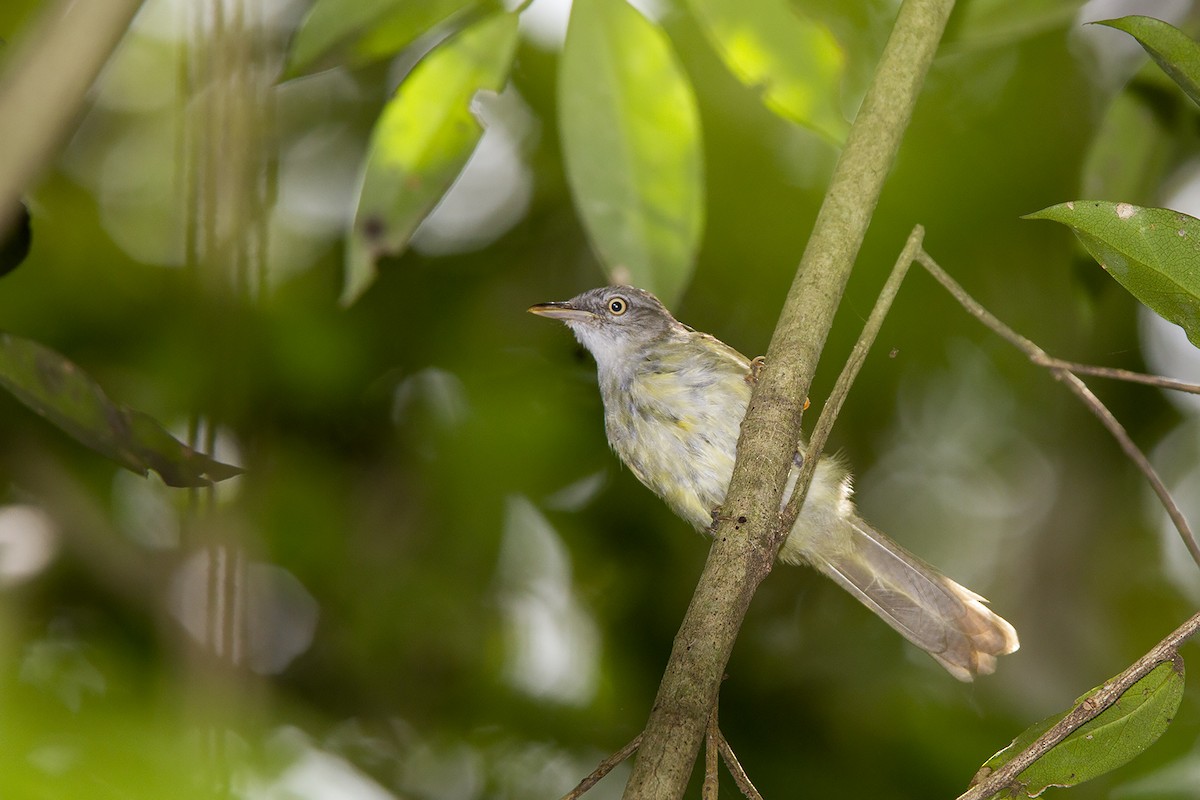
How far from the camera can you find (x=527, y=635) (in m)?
4.71

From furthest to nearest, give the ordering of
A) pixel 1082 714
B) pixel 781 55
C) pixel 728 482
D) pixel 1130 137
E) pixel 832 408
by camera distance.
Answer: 1. pixel 728 482
2. pixel 1130 137
3. pixel 781 55
4. pixel 832 408
5. pixel 1082 714

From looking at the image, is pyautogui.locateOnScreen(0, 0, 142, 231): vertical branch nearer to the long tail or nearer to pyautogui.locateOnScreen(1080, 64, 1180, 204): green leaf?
pyautogui.locateOnScreen(1080, 64, 1180, 204): green leaf

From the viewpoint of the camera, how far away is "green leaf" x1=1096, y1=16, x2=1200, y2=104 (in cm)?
204

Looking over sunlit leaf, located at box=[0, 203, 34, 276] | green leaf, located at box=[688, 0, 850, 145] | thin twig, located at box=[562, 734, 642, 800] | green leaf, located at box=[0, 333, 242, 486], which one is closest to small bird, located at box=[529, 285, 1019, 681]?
green leaf, located at box=[688, 0, 850, 145]

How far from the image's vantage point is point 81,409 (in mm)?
2014

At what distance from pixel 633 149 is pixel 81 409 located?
139 centimetres

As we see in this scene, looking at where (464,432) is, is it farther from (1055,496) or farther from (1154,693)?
(1154,693)

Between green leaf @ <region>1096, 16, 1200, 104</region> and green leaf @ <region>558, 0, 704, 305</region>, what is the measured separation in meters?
1.00

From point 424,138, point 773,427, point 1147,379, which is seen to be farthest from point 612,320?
point 1147,379

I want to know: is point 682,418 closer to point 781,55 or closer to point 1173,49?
point 781,55

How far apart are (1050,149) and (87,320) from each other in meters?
4.34

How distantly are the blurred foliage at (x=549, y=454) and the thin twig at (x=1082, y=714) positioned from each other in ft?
7.40

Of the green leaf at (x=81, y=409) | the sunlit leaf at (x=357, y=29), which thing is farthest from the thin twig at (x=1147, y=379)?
the green leaf at (x=81, y=409)

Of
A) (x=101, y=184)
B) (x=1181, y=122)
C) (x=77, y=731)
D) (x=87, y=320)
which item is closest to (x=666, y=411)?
(x=1181, y=122)
